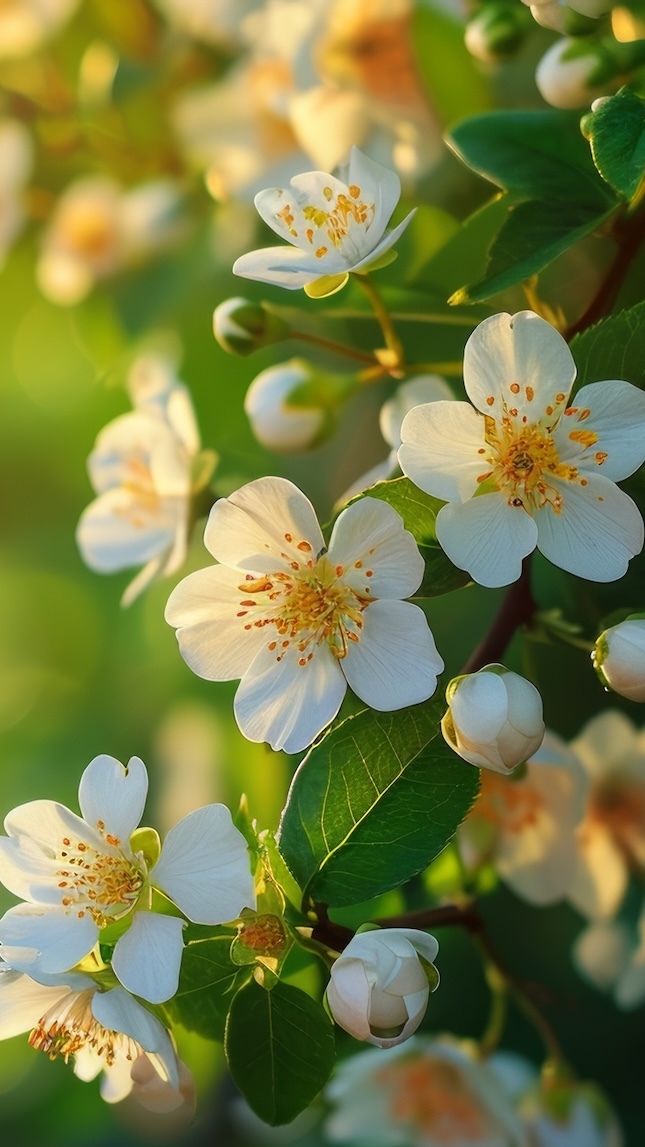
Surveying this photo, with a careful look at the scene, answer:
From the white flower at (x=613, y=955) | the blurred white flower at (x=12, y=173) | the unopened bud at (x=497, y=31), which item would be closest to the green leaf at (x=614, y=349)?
the unopened bud at (x=497, y=31)

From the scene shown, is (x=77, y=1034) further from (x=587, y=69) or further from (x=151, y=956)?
(x=587, y=69)

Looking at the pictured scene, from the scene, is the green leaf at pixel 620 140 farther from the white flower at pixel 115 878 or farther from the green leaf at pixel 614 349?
the white flower at pixel 115 878

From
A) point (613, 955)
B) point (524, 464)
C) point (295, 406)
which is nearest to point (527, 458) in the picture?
point (524, 464)

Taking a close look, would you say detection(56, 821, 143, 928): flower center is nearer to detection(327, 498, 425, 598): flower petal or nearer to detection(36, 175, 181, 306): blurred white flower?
detection(327, 498, 425, 598): flower petal

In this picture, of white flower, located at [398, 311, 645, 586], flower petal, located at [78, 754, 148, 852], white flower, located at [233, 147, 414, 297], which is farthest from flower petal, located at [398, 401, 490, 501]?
flower petal, located at [78, 754, 148, 852]

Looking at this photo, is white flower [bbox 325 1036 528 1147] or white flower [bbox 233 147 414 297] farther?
white flower [bbox 325 1036 528 1147]

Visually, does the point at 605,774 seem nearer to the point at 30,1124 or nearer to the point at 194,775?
the point at 194,775

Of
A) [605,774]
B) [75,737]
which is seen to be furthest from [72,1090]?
[605,774]
